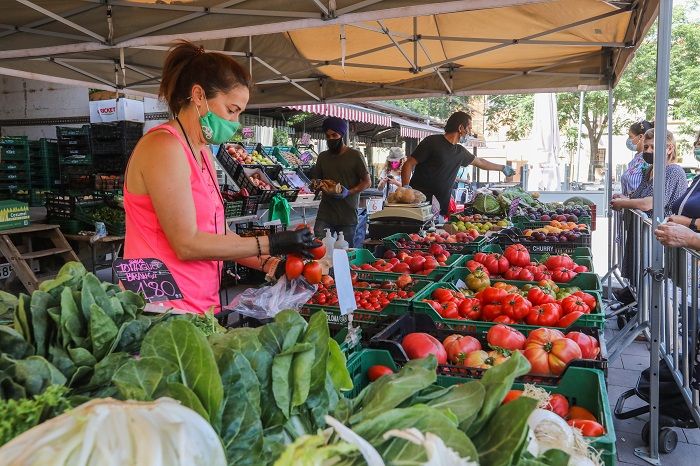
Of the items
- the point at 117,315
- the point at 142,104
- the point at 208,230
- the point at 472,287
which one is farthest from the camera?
the point at 142,104

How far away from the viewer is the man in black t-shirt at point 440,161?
21.7ft

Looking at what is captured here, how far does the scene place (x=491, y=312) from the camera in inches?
119

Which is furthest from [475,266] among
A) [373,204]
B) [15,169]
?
[15,169]

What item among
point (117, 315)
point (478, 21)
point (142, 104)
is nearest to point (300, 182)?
point (142, 104)

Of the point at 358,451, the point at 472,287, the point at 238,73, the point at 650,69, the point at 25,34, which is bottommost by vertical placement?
the point at 472,287

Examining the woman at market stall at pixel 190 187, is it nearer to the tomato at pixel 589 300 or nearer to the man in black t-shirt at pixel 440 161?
the tomato at pixel 589 300

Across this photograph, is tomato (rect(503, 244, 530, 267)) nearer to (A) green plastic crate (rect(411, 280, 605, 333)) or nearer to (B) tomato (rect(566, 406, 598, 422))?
(A) green plastic crate (rect(411, 280, 605, 333))

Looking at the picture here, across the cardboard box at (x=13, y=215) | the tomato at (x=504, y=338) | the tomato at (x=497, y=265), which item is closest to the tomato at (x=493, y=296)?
the tomato at (x=504, y=338)

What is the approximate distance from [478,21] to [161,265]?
450 centimetres

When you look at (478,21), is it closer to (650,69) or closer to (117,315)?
(117,315)

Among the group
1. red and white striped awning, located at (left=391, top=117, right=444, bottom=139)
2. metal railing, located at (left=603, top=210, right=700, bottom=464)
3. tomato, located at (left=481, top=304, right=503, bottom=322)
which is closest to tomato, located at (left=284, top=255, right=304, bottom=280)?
tomato, located at (left=481, top=304, right=503, bottom=322)

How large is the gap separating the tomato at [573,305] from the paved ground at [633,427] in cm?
115

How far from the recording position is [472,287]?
3723 millimetres

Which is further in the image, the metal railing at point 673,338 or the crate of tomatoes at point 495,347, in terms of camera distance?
the metal railing at point 673,338
